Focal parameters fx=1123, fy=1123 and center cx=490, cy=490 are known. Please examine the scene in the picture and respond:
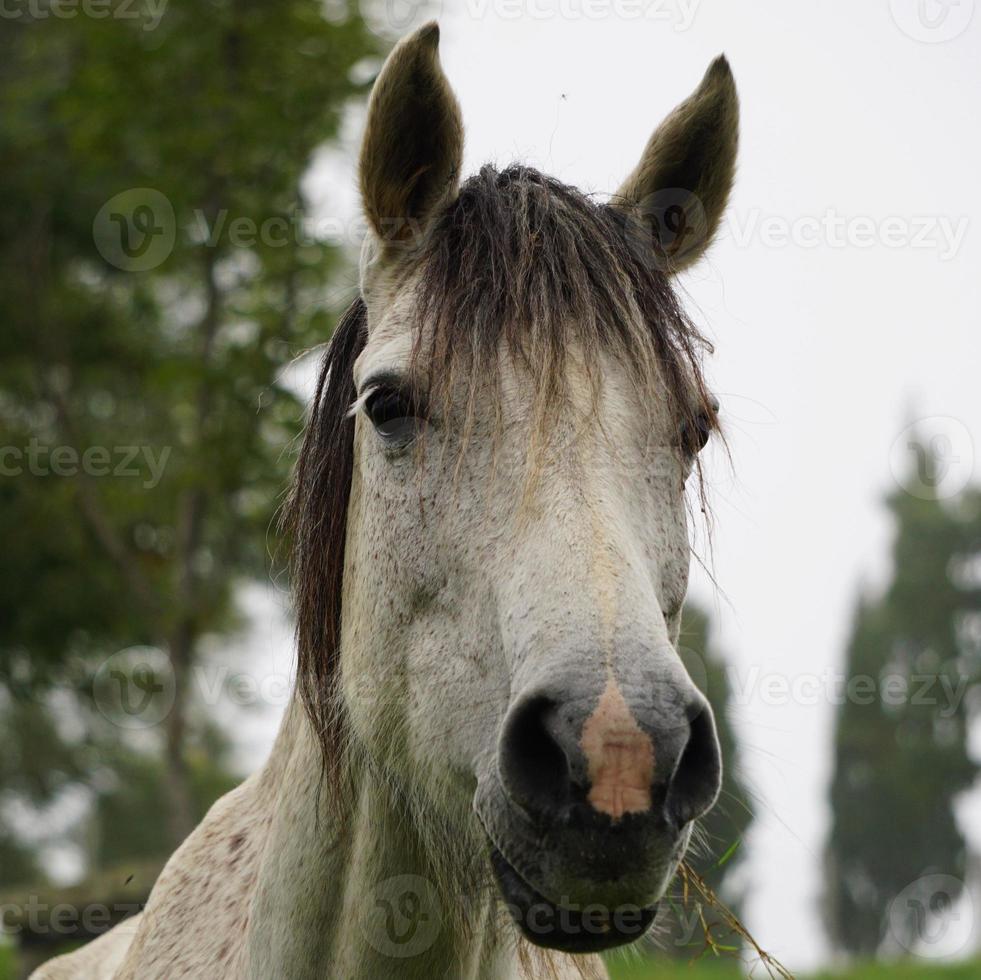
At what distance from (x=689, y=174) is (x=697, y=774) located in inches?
82.1

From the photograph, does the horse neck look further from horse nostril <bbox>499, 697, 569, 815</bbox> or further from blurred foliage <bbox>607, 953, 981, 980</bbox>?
blurred foliage <bbox>607, 953, 981, 980</bbox>

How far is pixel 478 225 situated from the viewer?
3.29 metres

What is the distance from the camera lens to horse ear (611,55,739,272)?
137 inches

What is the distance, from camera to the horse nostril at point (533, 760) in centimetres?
228

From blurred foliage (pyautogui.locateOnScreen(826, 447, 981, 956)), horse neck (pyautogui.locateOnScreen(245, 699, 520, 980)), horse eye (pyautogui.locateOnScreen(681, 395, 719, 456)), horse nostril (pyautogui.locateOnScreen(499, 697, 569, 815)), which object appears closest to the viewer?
horse nostril (pyautogui.locateOnScreen(499, 697, 569, 815))

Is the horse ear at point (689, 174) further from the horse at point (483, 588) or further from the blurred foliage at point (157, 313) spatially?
the blurred foliage at point (157, 313)

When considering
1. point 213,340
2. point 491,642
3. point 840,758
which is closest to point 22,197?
point 213,340

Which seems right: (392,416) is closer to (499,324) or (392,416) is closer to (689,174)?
(499,324)

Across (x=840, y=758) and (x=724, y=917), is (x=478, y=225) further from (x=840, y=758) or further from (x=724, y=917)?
(x=840, y=758)

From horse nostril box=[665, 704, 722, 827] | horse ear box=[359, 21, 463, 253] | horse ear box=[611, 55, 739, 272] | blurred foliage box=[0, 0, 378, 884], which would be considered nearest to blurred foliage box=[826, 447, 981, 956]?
blurred foliage box=[0, 0, 378, 884]

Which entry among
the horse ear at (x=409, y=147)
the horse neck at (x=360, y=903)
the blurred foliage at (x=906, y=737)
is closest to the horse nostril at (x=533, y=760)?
the horse neck at (x=360, y=903)

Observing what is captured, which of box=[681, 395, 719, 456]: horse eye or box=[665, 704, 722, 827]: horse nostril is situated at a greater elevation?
box=[681, 395, 719, 456]: horse eye

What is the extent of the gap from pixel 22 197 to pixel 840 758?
123 feet

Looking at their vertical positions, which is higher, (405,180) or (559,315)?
(405,180)
